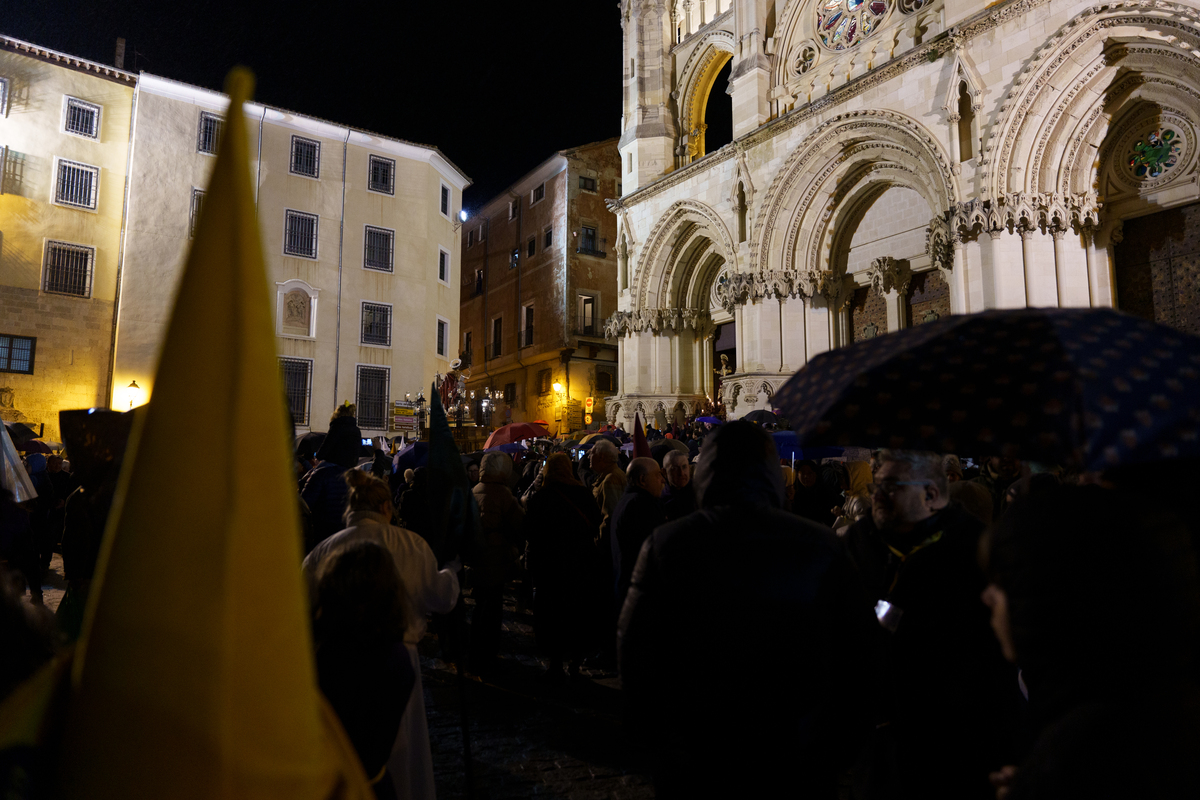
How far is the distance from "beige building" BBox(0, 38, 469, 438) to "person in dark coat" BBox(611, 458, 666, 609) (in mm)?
20873

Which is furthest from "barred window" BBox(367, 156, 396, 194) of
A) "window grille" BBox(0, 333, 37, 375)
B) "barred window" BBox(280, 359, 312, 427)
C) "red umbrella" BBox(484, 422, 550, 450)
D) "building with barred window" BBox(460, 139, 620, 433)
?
"red umbrella" BBox(484, 422, 550, 450)

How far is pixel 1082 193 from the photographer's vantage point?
13102mm

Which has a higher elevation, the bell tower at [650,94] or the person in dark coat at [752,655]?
the bell tower at [650,94]

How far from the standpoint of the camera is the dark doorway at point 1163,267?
1226cm

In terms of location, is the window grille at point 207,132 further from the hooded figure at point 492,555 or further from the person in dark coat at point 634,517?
the person in dark coat at point 634,517

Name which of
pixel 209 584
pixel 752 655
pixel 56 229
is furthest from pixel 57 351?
pixel 209 584

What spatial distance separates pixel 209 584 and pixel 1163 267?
53.4ft

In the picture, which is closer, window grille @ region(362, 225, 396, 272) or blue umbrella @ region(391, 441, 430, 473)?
blue umbrella @ region(391, 441, 430, 473)

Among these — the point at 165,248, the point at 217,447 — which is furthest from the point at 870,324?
the point at 165,248

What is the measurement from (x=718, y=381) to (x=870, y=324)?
18.6 feet

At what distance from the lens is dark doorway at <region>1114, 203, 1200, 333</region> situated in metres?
12.3

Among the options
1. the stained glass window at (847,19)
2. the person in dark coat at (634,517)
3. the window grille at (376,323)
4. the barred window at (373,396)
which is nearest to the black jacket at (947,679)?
the person in dark coat at (634,517)

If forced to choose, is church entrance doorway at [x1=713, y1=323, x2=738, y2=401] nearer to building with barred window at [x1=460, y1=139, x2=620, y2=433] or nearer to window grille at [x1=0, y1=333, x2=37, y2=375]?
building with barred window at [x1=460, y1=139, x2=620, y2=433]

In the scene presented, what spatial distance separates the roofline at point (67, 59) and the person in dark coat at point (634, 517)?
2895 centimetres
